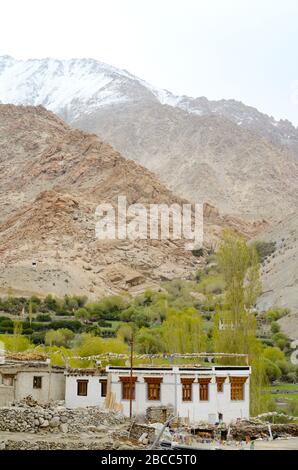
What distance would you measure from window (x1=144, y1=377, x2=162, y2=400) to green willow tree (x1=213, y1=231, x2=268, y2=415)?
665cm

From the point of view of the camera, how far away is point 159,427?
22.8 meters

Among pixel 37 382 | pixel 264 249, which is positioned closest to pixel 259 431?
pixel 37 382

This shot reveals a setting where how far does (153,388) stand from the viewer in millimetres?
25875

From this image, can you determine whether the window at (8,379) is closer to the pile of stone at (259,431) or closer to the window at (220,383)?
the window at (220,383)

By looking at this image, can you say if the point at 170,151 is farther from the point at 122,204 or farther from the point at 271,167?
the point at 122,204

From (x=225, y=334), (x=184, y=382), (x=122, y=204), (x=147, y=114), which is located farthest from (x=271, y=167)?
(x=184, y=382)

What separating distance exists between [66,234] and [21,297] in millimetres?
11156

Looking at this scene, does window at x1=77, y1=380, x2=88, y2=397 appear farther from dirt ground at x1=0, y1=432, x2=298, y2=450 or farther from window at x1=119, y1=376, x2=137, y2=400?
dirt ground at x1=0, y1=432, x2=298, y2=450

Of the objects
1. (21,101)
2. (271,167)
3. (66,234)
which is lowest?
(66,234)

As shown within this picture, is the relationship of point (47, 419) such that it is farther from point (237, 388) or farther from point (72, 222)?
point (72, 222)

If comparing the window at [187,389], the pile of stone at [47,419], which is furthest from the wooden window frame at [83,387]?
the window at [187,389]

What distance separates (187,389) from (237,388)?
1826mm

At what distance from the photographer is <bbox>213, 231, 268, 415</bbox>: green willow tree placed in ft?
107

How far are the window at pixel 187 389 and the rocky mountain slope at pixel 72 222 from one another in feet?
129
